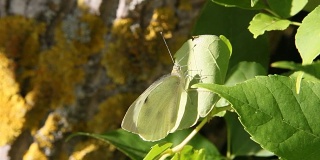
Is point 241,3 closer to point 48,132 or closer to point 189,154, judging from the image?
point 189,154

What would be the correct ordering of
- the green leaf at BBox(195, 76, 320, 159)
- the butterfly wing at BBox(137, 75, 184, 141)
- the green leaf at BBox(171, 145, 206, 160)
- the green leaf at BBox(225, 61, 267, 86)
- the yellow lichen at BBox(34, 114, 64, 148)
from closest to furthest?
the green leaf at BBox(195, 76, 320, 159) < the green leaf at BBox(171, 145, 206, 160) < the butterfly wing at BBox(137, 75, 184, 141) < the green leaf at BBox(225, 61, 267, 86) < the yellow lichen at BBox(34, 114, 64, 148)

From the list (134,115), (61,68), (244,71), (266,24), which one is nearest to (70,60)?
(61,68)

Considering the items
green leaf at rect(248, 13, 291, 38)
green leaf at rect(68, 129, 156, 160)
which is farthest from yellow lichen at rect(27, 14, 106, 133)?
green leaf at rect(248, 13, 291, 38)

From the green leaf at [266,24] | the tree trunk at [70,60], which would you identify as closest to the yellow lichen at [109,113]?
the tree trunk at [70,60]

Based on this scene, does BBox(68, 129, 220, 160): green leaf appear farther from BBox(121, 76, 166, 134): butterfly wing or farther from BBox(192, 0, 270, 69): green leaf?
BBox(192, 0, 270, 69): green leaf

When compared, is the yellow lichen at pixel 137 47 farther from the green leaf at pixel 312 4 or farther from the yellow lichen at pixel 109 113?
the green leaf at pixel 312 4

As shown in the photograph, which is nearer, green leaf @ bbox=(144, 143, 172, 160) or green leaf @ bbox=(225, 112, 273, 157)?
green leaf @ bbox=(144, 143, 172, 160)

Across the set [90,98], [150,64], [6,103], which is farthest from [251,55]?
[6,103]
